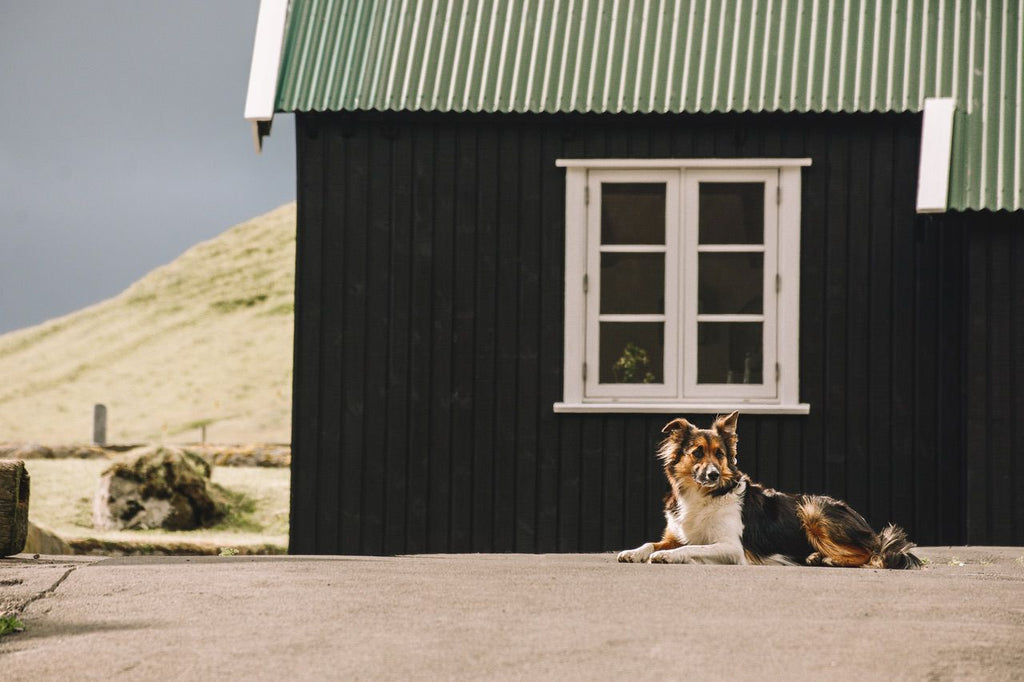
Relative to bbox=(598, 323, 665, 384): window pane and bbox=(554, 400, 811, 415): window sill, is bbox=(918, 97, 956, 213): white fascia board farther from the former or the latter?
bbox=(598, 323, 665, 384): window pane

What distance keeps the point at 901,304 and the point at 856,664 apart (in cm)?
541

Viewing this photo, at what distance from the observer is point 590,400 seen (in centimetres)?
1009

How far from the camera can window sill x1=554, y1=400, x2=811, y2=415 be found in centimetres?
991

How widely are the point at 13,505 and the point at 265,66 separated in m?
3.68

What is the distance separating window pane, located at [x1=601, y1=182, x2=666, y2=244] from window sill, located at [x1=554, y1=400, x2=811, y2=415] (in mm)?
1186

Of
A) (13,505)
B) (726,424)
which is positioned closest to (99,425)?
(13,505)

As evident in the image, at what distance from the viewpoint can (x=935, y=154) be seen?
32.1ft

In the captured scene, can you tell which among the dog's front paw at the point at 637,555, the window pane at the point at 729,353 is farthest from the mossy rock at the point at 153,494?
the dog's front paw at the point at 637,555

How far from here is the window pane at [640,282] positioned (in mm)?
10016

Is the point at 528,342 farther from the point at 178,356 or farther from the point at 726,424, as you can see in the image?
the point at 178,356

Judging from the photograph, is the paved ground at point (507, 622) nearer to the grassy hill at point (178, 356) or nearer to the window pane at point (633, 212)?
the window pane at point (633, 212)

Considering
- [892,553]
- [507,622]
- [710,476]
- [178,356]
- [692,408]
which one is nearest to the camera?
[507,622]

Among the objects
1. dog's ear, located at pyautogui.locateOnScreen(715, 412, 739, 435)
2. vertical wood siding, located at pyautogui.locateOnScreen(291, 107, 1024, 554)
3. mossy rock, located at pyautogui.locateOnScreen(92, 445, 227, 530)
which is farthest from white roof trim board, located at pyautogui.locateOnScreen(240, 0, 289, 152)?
mossy rock, located at pyautogui.locateOnScreen(92, 445, 227, 530)

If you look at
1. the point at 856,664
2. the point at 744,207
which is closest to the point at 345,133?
the point at 744,207
